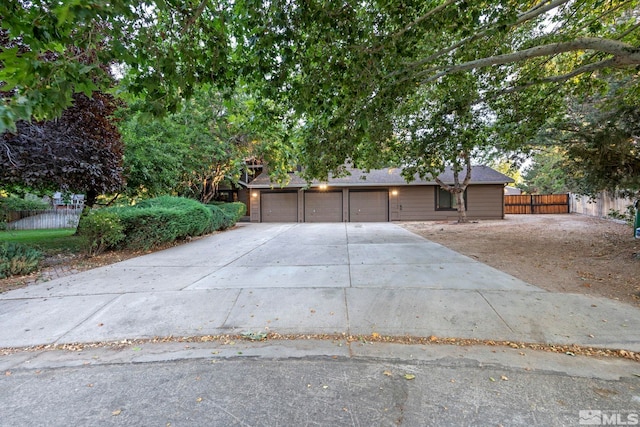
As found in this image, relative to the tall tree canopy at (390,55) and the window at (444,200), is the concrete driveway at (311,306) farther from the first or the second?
the window at (444,200)

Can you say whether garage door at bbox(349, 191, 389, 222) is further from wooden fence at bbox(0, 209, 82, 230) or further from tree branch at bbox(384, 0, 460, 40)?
wooden fence at bbox(0, 209, 82, 230)

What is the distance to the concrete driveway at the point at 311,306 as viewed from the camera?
132 inches

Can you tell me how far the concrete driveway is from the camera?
3354 mm

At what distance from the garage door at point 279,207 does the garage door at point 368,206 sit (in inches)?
150

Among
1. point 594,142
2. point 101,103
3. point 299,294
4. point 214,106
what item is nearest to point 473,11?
point 299,294

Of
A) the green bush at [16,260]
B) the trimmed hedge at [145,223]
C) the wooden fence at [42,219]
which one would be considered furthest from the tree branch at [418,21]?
the wooden fence at [42,219]

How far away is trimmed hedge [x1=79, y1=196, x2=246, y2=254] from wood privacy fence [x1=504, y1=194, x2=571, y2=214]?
24.2 meters

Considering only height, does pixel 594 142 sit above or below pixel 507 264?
above

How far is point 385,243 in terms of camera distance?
30.3 feet

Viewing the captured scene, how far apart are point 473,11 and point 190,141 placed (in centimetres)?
1145

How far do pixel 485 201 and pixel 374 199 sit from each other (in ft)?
23.2

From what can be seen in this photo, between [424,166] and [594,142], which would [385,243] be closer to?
[424,166]

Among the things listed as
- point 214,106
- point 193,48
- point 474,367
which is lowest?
point 474,367

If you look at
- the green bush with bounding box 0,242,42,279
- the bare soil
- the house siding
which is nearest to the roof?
the house siding
